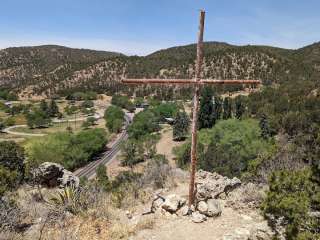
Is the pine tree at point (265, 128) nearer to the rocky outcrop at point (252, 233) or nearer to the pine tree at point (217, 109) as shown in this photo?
the pine tree at point (217, 109)

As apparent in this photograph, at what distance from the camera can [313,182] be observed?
30.5ft

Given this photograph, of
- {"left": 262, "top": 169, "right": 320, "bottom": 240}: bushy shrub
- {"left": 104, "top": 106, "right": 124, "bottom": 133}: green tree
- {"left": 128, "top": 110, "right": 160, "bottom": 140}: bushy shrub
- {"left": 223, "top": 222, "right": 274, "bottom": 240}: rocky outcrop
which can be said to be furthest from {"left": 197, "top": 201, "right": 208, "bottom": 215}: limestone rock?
{"left": 104, "top": 106, "right": 124, "bottom": 133}: green tree

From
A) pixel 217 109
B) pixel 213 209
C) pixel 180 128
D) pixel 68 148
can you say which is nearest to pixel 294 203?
pixel 213 209

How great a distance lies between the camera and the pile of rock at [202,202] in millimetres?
11547

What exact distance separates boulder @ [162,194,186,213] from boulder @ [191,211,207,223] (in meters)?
0.64

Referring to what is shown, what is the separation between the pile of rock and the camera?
11.5 meters

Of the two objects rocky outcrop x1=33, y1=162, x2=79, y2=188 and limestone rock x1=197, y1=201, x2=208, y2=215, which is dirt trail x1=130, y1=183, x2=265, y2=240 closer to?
limestone rock x1=197, y1=201, x2=208, y2=215

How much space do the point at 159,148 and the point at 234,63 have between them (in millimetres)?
81439

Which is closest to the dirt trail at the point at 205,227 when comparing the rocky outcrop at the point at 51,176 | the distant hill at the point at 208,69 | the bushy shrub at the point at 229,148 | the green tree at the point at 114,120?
the rocky outcrop at the point at 51,176

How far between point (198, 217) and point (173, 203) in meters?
1.01

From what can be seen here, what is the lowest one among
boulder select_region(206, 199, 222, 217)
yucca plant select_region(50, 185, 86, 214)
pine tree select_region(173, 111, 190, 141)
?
pine tree select_region(173, 111, 190, 141)

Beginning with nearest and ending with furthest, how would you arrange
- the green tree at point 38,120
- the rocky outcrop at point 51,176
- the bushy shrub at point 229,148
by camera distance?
the rocky outcrop at point 51,176
the bushy shrub at point 229,148
the green tree at point 38,120

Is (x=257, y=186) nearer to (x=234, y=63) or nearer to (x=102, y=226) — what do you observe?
(x=102, y=226)

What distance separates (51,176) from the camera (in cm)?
1666
